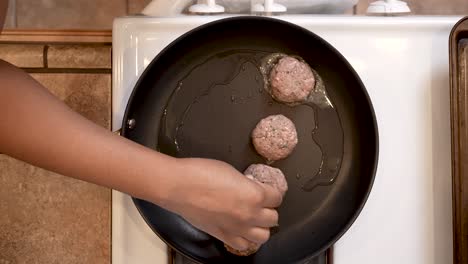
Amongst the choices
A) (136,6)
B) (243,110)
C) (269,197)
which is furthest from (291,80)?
(136,6)

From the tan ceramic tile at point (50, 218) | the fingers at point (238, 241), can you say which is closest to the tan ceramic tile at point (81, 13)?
the tan ceramic tile at point (50, 218)

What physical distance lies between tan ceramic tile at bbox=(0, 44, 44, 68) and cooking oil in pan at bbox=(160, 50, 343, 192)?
0.22m

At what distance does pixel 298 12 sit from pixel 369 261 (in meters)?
0.36

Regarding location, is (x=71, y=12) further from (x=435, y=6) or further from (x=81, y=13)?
(x=435, y=6)

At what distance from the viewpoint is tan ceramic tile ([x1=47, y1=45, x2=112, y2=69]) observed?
0.73 m

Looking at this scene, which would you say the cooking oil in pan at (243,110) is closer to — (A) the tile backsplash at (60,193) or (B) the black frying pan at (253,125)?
(B) the black frying pan at (253,125)

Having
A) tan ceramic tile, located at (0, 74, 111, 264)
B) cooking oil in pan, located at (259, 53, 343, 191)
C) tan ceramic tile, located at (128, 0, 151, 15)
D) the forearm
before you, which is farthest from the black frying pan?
tan ceramic tile, located at (128, 0, 151, 15)

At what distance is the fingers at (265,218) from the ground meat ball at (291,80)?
19 cm

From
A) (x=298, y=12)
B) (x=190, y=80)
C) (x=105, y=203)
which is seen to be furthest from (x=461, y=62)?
(x=105, y=203)

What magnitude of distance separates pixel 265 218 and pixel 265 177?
0.12 meters

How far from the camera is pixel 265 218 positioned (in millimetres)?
512

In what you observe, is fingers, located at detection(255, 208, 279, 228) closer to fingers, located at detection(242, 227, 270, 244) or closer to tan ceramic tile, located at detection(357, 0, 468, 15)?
fingers, located at detection(242, 227, 270, 244)

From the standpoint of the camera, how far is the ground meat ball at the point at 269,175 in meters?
0.63

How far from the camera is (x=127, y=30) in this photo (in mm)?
685
